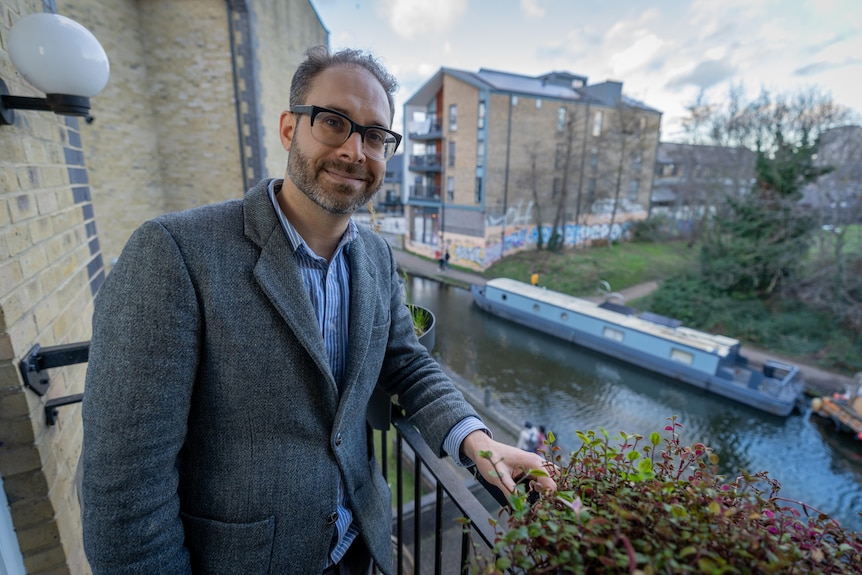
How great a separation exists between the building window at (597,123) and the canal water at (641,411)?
1427 cm

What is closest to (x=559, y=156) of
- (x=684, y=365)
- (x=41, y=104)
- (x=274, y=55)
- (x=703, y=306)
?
(x=703, y=306)

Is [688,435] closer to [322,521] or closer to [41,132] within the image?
[322,521]

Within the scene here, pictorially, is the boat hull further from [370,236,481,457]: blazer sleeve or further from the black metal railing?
[370,236,481,457]: blazer sleeve

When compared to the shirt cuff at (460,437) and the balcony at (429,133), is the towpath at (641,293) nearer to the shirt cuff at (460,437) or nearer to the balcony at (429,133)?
the shirt cuff at (460,437)

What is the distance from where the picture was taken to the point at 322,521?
1.18m

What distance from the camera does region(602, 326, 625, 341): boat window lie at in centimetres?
1223

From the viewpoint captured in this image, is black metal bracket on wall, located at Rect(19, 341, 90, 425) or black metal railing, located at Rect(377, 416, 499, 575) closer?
black metal railing, located at Rect(377, 416, 499, 575)

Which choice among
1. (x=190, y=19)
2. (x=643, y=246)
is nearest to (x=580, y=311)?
(x=190, y=19)

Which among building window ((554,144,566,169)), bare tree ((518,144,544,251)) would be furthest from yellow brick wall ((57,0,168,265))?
building window ((554,144,566,169))

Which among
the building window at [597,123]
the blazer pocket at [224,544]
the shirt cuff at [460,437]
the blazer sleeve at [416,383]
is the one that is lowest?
the blazer pocket at [224,544]

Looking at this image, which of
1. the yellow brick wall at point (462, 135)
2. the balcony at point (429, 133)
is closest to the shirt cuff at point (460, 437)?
the yellow brick wall at point (462, 135)

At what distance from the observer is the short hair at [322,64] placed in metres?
1.27

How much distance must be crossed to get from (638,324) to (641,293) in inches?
247

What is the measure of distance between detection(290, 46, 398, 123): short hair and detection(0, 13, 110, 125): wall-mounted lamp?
0.87 metres
